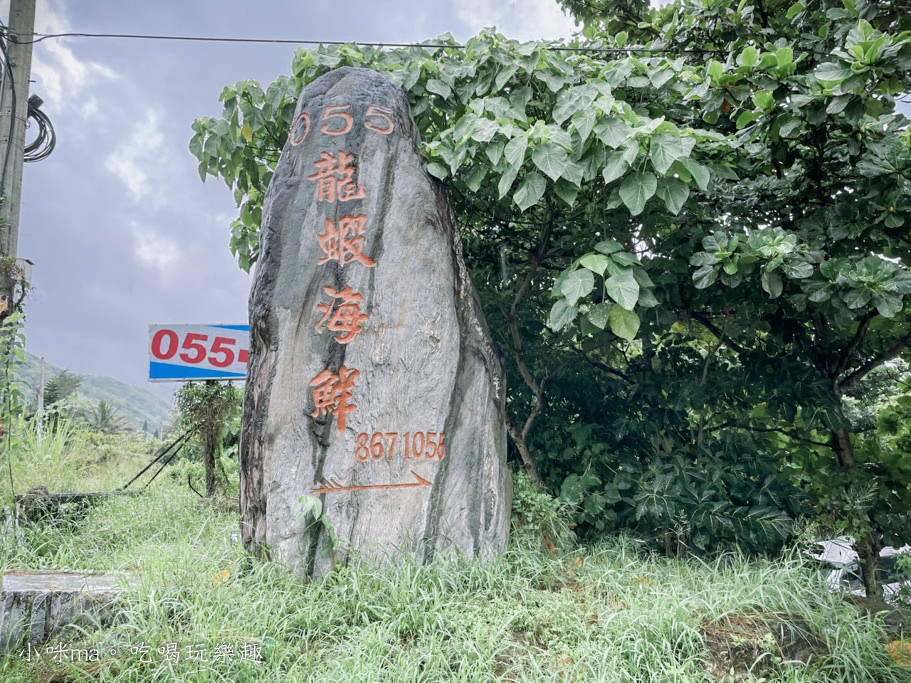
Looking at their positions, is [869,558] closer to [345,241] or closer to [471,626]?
[471,626]

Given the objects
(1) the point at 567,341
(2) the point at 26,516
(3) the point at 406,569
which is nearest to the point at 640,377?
(1) the point at 567,341

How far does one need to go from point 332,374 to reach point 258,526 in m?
0.84

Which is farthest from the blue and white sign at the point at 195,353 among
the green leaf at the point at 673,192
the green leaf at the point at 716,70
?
the green leaf at the point at 716,70

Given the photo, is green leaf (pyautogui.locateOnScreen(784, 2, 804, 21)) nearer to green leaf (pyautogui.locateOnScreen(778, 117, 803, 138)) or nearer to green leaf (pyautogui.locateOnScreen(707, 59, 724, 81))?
green leaf (pyautogui.locateOnScreen(707, 59, 724, 81))

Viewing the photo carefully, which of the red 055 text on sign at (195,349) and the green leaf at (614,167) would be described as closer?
the green leaf at (614,167)

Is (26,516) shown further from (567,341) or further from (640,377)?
(640,377)

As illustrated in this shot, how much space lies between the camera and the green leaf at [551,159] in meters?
2.91

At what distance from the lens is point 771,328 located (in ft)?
12.2

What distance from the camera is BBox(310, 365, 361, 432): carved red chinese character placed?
298 cm

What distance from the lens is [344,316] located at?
3053 mm

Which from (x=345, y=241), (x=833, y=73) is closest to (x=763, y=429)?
(x=833, y=73)

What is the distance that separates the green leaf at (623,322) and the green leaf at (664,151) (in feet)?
2.21

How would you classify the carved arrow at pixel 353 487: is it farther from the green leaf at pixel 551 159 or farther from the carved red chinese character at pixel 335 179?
the green leaf at pixel 551 159

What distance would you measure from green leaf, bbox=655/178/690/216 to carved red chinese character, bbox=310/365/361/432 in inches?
70.3
